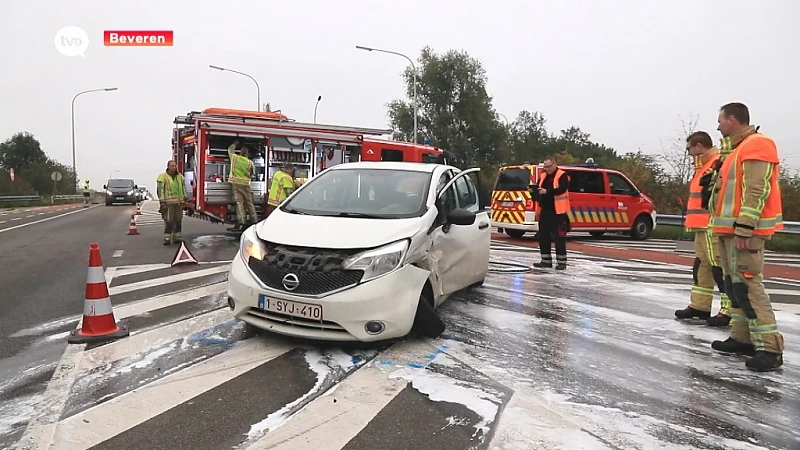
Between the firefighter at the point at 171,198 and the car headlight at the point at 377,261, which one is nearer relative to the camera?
the car headlight at the point at 377,261

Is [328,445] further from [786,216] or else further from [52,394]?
[786,216]

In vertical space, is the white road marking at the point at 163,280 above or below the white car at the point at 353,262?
below

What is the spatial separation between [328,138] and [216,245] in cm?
378

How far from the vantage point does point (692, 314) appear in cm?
587

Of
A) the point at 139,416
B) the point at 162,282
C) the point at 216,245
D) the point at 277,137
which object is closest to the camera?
the point at 139,416

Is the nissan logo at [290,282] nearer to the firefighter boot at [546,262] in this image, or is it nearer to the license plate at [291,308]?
the license plate at [291,308]

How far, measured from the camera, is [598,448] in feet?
9.79

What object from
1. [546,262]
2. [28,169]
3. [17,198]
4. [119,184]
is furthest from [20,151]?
[546,262]

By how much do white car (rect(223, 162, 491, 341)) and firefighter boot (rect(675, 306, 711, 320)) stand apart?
2.46 metres

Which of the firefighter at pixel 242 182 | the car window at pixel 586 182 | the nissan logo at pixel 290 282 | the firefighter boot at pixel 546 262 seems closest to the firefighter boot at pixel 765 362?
the nissan logo at pixel 290 282

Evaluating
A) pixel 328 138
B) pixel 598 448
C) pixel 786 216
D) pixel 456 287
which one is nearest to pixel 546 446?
pixel 598 448

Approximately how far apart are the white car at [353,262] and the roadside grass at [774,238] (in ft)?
40.9

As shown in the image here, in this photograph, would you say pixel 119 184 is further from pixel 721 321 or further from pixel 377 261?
→ pixel 721 321

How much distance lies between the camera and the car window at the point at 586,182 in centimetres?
1493
